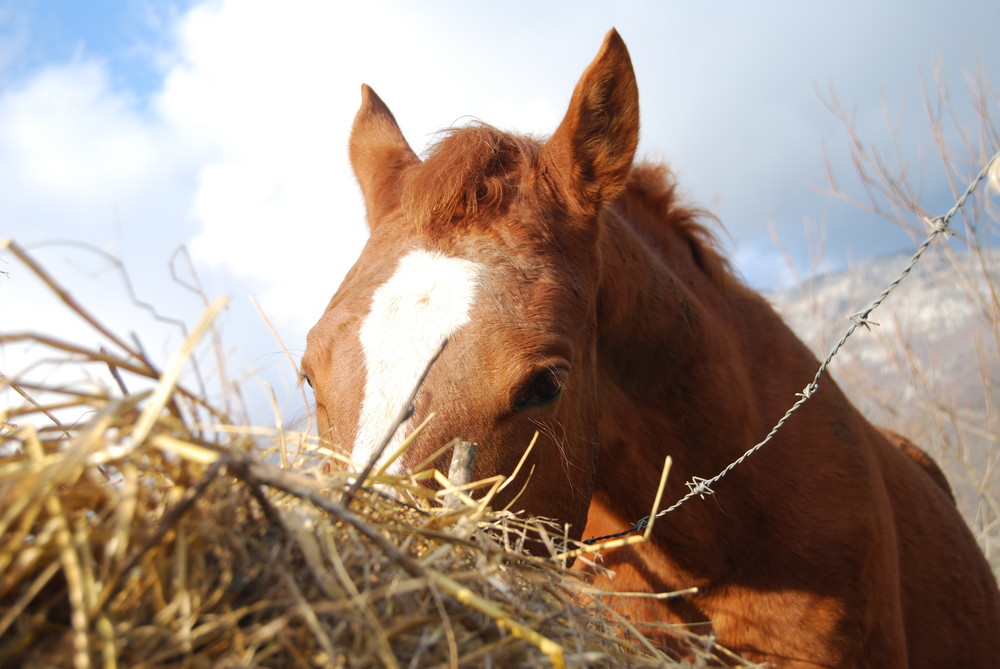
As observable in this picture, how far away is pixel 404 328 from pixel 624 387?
3.09ft

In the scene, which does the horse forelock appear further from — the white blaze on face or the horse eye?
the horse eye

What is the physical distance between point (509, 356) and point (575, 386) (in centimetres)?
33

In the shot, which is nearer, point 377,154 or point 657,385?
point 657,385

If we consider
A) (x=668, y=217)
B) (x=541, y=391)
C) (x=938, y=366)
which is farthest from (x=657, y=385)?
(x=938, y=366)

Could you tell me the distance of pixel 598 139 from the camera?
87.2 inches

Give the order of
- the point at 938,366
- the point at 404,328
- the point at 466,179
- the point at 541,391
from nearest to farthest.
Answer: the point at 404,328 < the point at 541,391 < the point at 466,179 < the point at 938,366

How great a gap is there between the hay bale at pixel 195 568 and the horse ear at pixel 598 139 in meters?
1.53

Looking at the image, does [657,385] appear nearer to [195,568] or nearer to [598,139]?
[598,139]

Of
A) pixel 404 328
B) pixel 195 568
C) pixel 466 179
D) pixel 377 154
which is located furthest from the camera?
pixel 377 154

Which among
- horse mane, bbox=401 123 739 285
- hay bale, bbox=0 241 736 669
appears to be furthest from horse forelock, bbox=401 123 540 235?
hay bale, bbox=0 241 736 669

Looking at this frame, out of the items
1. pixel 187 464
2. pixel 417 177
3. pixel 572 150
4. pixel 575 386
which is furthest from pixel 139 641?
pixel 572 150

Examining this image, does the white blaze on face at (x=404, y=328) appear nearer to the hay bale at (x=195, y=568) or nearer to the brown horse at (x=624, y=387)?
the brown horse at (x=624, y=387)

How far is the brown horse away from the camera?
5.64ft

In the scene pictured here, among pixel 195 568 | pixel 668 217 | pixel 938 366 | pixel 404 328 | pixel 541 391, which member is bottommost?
pixel 195 568
